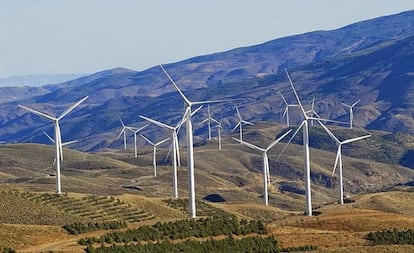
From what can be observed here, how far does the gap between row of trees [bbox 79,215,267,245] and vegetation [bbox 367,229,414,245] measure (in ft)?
30.9

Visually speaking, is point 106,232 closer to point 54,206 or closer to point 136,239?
point 136,239

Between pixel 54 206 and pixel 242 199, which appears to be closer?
pixel 54 206

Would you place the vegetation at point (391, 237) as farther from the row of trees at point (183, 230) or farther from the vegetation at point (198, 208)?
the vegetation at point (198, 208)

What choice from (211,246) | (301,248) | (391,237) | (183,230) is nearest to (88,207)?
(183,230)

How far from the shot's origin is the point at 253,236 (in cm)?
7688

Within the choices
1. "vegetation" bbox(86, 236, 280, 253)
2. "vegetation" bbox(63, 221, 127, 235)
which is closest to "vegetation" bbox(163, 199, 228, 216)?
"vegetation" bbox(63, 221, 127, 235)

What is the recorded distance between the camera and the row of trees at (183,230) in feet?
235

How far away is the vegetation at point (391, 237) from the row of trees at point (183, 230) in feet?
30.9

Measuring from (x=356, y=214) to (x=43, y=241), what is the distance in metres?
33.3

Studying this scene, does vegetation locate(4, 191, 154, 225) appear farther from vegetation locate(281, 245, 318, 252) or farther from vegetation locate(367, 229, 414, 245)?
vegetation locate(281, 245, 318, 252)

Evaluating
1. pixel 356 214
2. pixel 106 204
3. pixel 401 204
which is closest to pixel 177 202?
pixel 106 204

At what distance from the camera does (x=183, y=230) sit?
252 ft

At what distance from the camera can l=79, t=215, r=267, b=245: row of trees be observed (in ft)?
235

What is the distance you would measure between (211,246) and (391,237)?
571 inches
